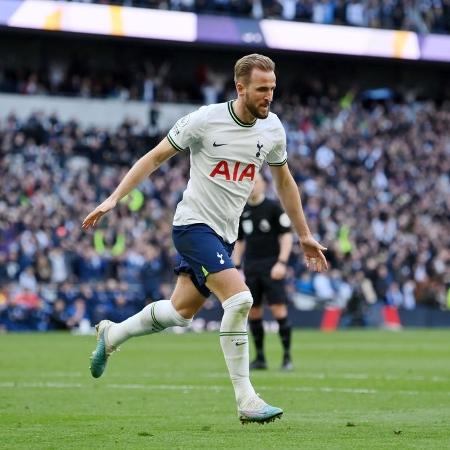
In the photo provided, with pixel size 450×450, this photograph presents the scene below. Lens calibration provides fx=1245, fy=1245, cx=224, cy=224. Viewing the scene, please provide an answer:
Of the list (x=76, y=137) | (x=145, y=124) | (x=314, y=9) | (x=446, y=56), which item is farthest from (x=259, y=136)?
(x=446, y=56)

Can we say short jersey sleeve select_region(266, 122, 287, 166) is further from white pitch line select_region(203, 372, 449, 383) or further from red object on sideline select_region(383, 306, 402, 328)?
red object on sideline select_region(383, 306, 402, 328)

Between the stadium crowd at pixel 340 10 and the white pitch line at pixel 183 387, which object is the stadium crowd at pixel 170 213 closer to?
the stadium crowd at pixel 340 10

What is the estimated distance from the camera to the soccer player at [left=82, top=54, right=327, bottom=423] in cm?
827

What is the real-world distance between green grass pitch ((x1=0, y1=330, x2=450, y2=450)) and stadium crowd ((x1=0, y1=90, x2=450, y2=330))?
7556mm

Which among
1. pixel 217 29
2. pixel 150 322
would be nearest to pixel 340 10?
pixel 217 29

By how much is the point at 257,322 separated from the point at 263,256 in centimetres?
83

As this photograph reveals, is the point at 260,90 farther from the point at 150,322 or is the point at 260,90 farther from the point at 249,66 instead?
the point at 150,322

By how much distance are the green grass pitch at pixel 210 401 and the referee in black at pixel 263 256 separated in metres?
0.63

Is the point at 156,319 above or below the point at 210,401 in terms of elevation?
above

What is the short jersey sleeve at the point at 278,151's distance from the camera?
8.72 m

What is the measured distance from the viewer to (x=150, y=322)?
29.3ft

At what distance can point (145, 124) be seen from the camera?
39031mm

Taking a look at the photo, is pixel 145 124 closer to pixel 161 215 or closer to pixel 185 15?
pixel 185 15

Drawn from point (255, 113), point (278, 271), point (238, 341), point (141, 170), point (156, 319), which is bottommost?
point (238, 341)
